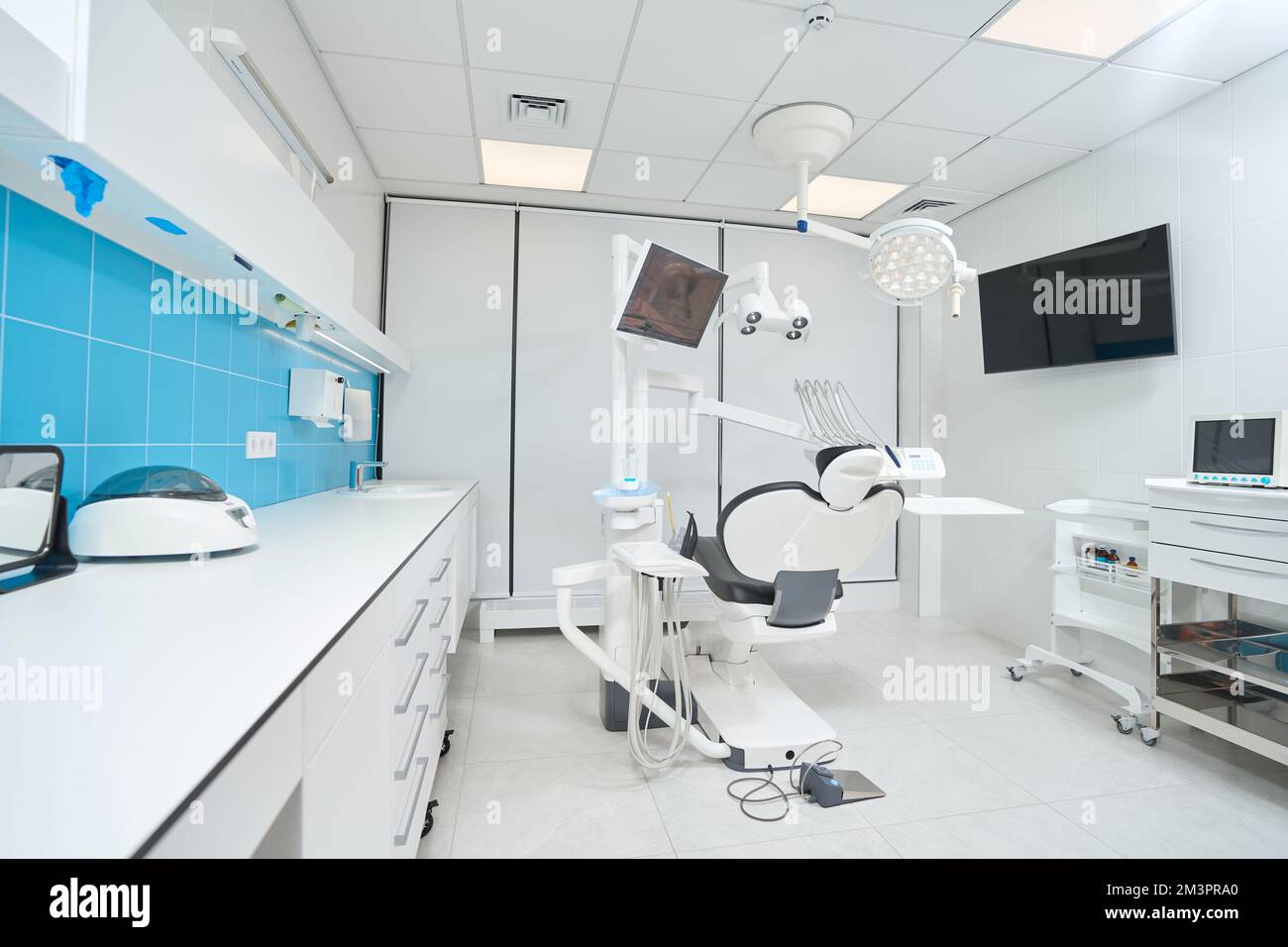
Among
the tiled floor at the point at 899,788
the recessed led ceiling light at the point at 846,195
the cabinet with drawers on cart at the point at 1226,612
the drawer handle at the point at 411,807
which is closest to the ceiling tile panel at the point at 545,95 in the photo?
the recessed led ceiling light at the point at 846,195

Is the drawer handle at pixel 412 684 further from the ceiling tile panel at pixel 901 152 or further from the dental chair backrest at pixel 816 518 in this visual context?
the ceiling tile panel at pixel 901 152

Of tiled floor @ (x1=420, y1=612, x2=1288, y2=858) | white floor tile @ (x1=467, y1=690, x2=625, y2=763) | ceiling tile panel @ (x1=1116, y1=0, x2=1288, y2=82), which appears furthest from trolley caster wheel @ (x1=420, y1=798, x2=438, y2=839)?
ceiling tile panel @ (x1=1116, y1=0, x2=1288, y2=82)

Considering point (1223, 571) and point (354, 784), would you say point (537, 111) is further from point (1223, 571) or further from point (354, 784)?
point (1223, 571)

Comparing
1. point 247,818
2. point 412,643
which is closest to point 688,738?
point 412,643

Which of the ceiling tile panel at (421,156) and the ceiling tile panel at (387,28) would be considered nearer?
the ceiling tile panel at (387,28)

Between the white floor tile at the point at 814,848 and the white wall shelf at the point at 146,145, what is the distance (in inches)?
77.0

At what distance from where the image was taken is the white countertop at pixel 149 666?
42 centimetres

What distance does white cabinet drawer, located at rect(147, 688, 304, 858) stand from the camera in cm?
44

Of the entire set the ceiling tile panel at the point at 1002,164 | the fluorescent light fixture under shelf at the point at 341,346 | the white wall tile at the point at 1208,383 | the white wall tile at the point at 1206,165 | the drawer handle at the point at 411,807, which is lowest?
the drawer handle at the point at 411,807

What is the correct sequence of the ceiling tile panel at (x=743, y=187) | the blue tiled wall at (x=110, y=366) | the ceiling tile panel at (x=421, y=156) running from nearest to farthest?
the blue tiled wall at (x=110, y=366)
the ceiling tile panel at (x=421, y=156)
the ceiling tile panel at (x=743, y=187)

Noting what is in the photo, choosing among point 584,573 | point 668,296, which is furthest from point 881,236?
point 584,573

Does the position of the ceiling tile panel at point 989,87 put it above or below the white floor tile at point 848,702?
above

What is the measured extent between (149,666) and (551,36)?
2561 millimetres

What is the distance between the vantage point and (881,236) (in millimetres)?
2041
